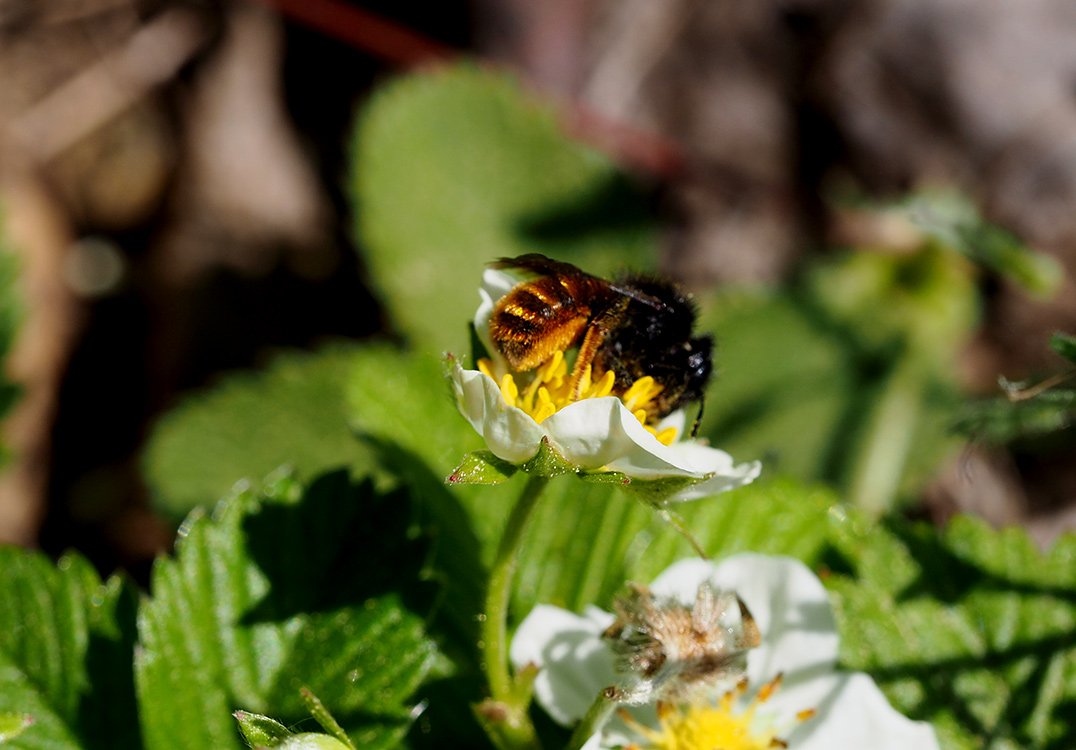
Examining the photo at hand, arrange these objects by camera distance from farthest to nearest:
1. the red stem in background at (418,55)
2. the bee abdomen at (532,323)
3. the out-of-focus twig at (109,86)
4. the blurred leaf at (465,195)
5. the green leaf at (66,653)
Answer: the out-of-focus twig at (109,86)
the red stem in background at (418,55)
the blurred leaf at (465,195)
the green leaf at (66,653)
the bee abdomen at (532,323)

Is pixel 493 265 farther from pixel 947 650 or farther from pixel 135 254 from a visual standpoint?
pixel 135 254

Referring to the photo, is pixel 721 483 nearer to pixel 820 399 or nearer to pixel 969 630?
pixel 969 630

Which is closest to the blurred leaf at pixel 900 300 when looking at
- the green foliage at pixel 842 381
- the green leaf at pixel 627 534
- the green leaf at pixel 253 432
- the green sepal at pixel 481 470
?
the green foliage at pixel 842 381

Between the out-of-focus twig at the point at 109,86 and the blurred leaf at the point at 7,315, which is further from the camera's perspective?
the out-of-focus twig at the point at 109,86

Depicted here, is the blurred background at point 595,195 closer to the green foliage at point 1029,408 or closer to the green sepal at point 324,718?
the green foliage at point 1029,408

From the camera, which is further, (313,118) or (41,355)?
(313,118)

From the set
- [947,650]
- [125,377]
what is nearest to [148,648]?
[947,650]

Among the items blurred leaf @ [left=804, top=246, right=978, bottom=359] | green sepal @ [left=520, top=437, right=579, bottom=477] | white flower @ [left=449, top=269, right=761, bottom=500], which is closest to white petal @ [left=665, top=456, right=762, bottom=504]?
white flower @ [left=449, top=269, right=761, bottom=500]
